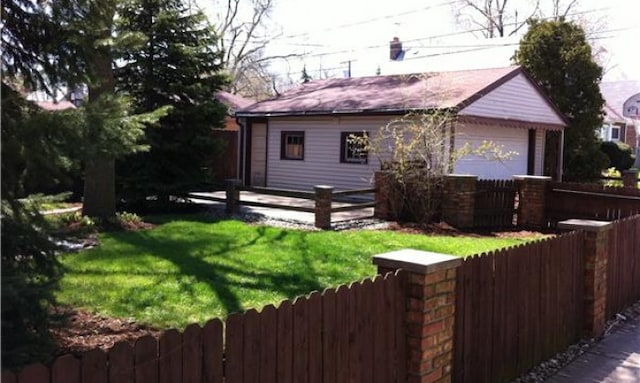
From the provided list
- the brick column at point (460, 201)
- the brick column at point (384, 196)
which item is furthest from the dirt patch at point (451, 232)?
the brick column at point (384, 196)

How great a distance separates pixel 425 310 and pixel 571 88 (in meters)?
21.9

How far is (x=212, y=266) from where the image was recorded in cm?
831

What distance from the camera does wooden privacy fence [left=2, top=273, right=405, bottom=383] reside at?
8.21 ft

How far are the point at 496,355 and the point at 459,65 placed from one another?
3733cm

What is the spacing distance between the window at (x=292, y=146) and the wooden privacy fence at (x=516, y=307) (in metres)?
14.7

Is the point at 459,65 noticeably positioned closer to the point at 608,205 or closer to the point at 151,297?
the point at 608,205

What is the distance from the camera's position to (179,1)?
14.8 meters

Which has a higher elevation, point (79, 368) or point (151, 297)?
point (79, 368)

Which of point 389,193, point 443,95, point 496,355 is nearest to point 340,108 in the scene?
point 443,95

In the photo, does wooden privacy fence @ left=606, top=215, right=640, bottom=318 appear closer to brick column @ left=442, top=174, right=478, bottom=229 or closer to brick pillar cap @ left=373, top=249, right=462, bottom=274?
brick pillar cap @ left=373, top=249, right=462, bottom=274

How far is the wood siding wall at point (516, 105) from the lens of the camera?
1853 centimetres

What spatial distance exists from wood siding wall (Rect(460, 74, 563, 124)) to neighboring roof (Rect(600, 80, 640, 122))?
26660 mm

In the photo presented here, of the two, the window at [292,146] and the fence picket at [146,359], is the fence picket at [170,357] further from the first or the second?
the window at [292,146]

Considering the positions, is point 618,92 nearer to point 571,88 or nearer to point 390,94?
point 571,88
